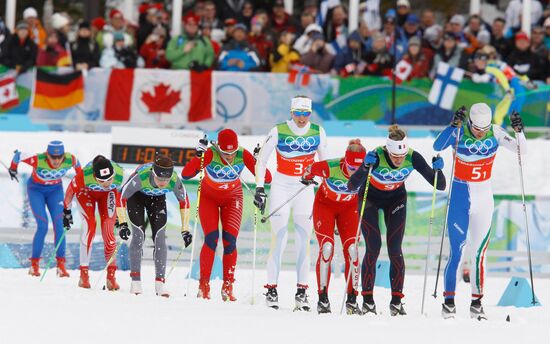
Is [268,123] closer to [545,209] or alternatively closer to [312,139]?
[545,209]

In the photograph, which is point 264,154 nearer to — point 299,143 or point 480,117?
point 299,143

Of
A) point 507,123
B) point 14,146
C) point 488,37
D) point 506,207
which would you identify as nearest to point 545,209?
point 506,207

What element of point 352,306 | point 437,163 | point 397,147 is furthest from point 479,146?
point 352,306

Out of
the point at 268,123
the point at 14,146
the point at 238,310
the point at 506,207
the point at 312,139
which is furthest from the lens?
the point at 268,123

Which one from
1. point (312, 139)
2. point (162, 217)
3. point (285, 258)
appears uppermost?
point (312, 139)

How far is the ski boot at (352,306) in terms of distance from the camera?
1126 centimetres

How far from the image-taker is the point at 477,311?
1116 centimetres

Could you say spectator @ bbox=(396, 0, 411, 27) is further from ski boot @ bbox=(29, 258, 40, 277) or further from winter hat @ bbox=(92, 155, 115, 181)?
winter hat @ bbox=(92, 155, 115, 181)

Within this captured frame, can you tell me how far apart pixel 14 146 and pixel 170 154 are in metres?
2.30

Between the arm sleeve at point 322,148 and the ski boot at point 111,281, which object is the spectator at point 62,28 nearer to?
the ski boot at point 111,281

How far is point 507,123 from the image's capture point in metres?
18.8

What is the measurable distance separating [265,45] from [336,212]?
806cm

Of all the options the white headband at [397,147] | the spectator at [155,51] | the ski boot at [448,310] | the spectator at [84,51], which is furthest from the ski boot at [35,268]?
the spectator at [155,51]

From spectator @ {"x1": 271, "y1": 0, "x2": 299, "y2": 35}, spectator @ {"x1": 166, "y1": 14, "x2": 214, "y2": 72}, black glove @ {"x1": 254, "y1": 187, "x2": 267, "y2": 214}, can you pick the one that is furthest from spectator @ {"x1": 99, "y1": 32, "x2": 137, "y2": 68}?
black glove @ {"x1": 254, "y1": 187, "x2": 267, "y2": 214}
